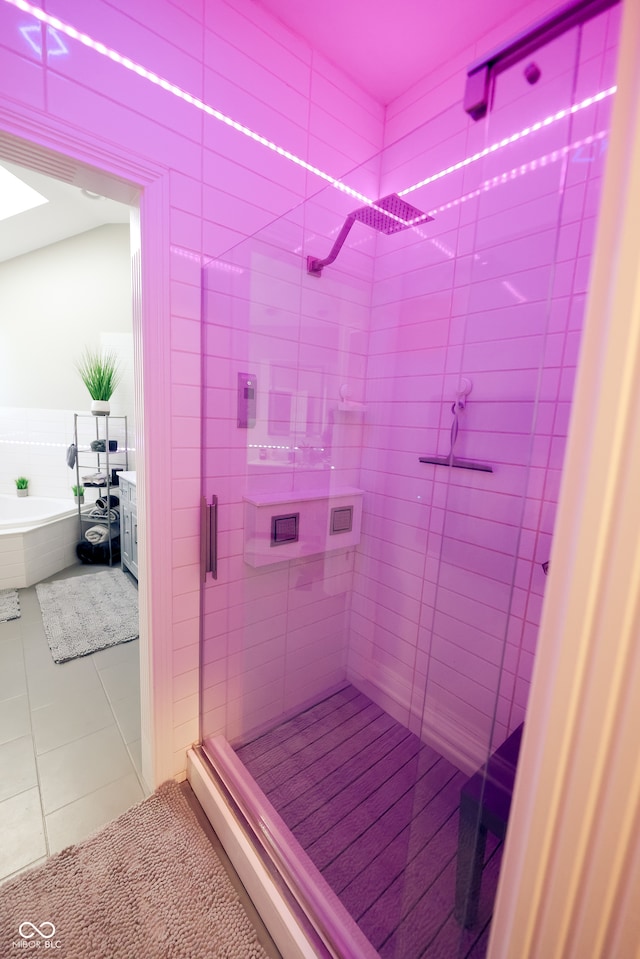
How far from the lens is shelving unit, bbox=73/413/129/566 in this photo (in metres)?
3.46

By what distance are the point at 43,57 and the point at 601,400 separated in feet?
4.88

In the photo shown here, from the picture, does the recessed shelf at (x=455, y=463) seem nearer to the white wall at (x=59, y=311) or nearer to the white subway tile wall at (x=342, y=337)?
the white subway tile wall at (x=342, y=337)

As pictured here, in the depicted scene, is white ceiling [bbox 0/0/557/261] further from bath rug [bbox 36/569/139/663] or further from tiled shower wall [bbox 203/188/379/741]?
bath rug [bbox 36/569/139/663]

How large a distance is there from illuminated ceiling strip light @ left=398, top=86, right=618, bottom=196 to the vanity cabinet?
8.75 ft

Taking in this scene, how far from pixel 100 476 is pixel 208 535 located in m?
2.74

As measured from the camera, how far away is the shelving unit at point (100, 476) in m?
3.46

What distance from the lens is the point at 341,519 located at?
1.87 meters

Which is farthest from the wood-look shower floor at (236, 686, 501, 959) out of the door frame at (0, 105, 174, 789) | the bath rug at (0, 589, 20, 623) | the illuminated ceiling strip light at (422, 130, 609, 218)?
the bath rug at (0, 589, 20, 623)

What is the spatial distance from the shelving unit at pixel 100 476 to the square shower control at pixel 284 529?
2.39m

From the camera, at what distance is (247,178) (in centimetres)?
135

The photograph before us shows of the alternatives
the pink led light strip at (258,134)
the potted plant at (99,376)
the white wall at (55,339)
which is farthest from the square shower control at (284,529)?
the white wall at (55,339)

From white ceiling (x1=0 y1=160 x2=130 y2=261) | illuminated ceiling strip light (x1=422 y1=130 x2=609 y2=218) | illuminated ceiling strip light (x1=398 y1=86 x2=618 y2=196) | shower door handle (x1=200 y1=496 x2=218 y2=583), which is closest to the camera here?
illuminated ceiling strip light (x1=398 y1=86 x2=618 y2=196)

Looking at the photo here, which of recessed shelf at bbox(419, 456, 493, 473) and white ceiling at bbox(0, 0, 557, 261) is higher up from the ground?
white ceiling at bbox(0, 0, 557, 261)

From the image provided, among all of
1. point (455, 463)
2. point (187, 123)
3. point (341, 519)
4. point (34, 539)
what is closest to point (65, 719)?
point (341, 519)
